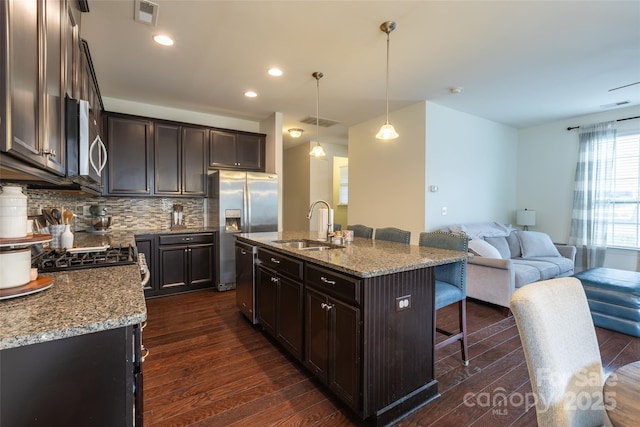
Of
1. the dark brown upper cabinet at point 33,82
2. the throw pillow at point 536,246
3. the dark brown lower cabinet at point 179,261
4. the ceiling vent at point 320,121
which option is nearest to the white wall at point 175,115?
the ceiling vent at point 320,121

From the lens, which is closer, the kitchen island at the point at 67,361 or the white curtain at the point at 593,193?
the kitchen island at the point at 67,361

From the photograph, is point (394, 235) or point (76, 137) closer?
point (76, 137)

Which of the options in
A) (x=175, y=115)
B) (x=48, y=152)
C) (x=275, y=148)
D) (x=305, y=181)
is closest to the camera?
(x=48, y=152)

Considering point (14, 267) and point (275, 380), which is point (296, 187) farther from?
point (14, 267)

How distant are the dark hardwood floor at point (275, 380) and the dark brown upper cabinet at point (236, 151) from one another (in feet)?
8.24

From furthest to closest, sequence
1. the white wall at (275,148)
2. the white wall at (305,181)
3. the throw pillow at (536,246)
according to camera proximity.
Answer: the white wall at (305,181) → the white wall at (275,148) → the throw pillow at (536,246)

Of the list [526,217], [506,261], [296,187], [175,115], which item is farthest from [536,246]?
[175,115]

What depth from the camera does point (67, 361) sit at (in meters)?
0.87

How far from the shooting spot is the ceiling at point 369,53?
2.24 metres

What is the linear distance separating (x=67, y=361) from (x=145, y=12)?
2.51 meters

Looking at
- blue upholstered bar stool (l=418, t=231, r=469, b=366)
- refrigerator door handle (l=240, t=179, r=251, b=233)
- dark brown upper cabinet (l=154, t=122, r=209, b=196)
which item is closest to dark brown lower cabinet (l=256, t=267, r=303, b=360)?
blue upholstered bar stool (l=418, t=231, r=469, b=366)

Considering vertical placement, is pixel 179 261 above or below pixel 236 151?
below

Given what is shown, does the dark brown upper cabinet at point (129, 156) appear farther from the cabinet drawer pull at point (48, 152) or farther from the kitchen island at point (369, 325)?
the cabinet drawer pull at point (48, 152)

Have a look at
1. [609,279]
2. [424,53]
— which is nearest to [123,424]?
[424,53]
